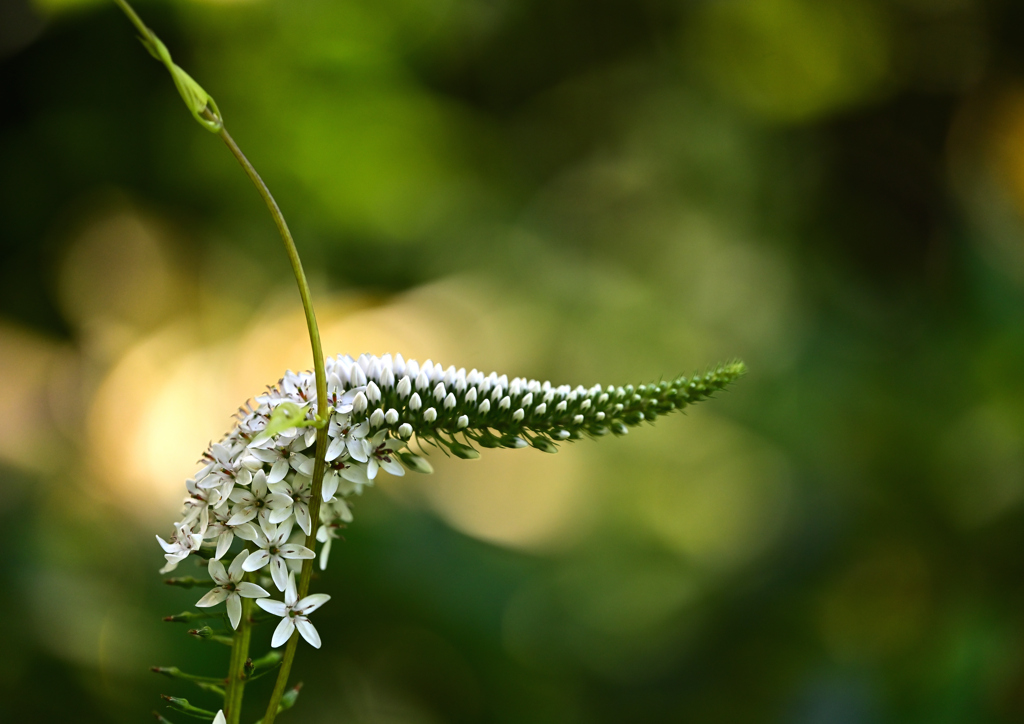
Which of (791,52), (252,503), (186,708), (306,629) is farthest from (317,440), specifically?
(791,52)

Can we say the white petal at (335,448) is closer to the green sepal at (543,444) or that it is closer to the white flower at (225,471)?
the white flower at (225,471)

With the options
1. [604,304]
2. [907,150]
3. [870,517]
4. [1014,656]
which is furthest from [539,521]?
[907,150]

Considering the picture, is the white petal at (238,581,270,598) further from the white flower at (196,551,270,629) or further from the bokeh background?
the bokeh background

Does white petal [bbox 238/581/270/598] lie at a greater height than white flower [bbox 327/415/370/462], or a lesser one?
lesser

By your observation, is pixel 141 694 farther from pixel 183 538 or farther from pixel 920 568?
pixel 920 568

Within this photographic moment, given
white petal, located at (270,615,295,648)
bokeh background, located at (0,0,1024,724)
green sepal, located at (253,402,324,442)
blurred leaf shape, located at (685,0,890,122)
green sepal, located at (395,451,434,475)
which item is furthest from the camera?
blurred leaf shape, located at (685,0,890,122)

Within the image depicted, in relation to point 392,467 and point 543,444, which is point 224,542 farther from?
point 543,444

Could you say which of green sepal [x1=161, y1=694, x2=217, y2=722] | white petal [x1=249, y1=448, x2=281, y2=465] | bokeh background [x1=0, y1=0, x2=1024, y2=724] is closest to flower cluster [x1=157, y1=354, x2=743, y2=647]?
white petal [x1=249, y1=448, x2=281, y2=465]
